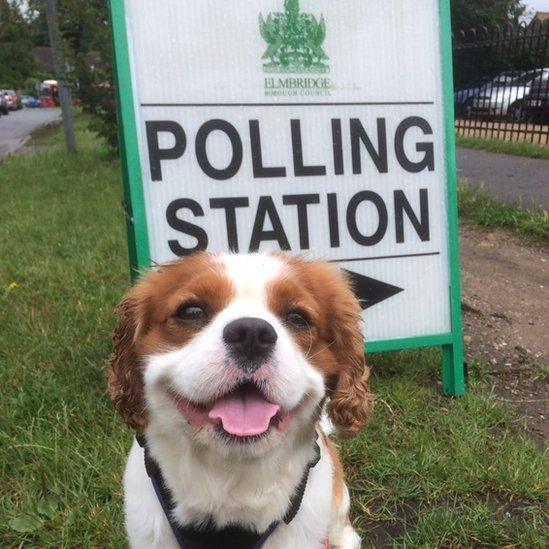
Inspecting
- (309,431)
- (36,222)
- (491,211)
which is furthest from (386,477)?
(36,222)

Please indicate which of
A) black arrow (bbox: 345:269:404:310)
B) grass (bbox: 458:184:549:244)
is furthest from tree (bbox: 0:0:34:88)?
black arrow (bbox: 345:269:404:310)

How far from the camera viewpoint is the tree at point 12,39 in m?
16.7

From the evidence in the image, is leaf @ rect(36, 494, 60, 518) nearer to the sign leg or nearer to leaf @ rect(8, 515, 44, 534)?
leaf @ rect(8, 515, 44, 534)

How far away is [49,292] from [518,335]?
3169 millimetres

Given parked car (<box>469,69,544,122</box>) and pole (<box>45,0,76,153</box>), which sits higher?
pole (<box>45,0,76,153</box>)

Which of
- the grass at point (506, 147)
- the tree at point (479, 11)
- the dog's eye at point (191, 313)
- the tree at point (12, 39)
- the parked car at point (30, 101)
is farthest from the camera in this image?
the parked car at point (30, 101)

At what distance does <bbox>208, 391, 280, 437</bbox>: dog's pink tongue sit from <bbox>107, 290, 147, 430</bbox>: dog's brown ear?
0.99 feet

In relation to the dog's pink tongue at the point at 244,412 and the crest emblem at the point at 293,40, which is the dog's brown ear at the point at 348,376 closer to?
the dog's pink tongue at the point at 244,412

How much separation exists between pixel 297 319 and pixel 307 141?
1342 mm

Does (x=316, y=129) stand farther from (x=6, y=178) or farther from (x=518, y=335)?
(x=6, y=178)

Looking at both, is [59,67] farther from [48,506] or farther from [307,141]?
[48,506]

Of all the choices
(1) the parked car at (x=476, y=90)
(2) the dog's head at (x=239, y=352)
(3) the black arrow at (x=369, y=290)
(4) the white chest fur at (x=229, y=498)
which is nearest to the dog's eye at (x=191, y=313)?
(2) the dog's head at (x=239, y=352)

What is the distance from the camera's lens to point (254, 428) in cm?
156

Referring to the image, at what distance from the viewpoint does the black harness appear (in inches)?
68.1
